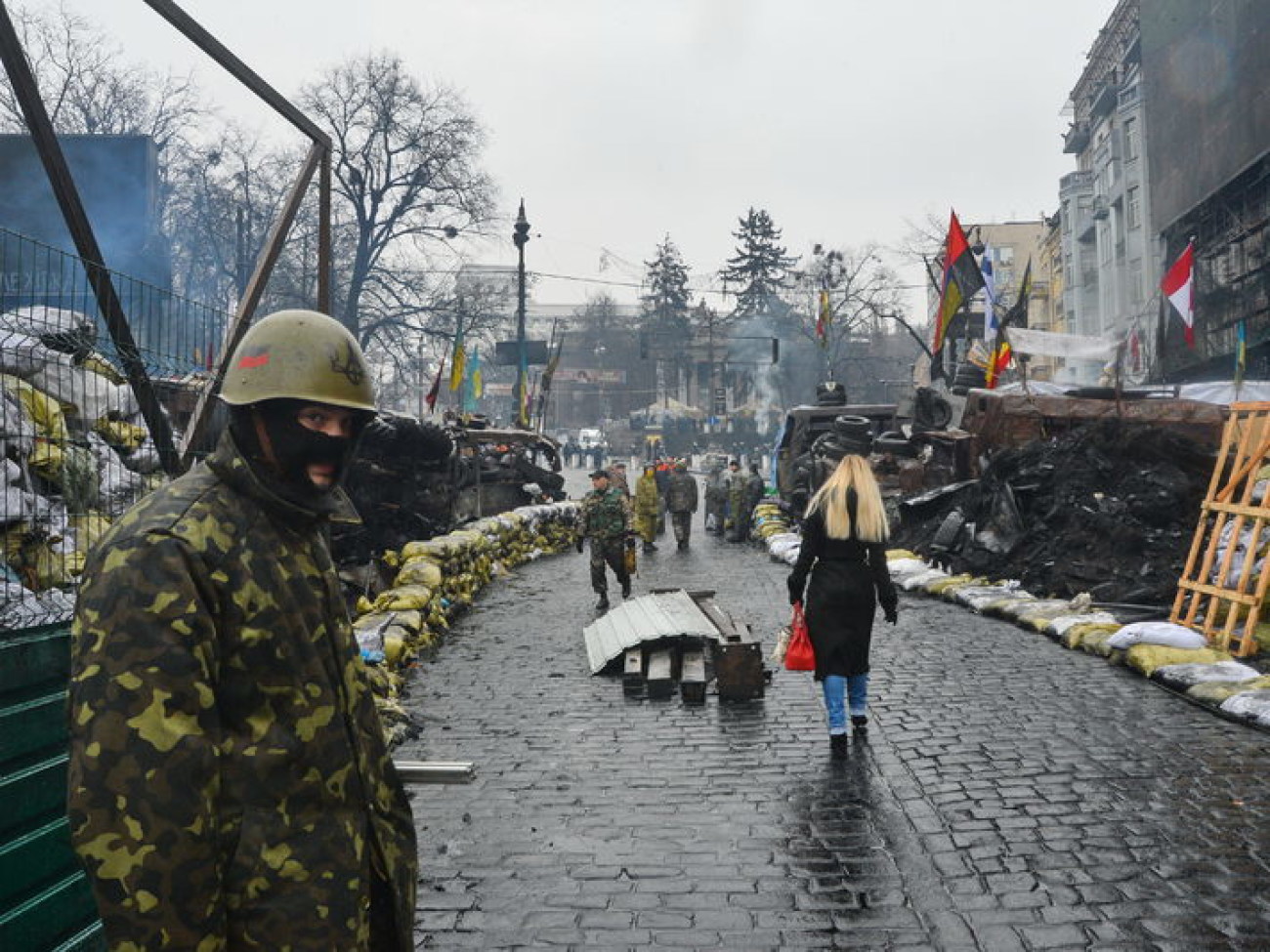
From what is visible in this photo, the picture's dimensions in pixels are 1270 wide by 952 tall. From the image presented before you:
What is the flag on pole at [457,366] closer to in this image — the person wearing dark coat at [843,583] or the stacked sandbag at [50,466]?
the person wearing dark coat at [843,583]

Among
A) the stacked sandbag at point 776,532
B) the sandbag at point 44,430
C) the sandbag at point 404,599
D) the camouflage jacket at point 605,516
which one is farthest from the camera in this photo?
the stacked sandbag at point 776,532

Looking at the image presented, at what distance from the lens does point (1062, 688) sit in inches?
303

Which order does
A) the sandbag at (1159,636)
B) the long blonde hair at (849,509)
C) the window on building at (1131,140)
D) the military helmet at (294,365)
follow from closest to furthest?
the military helmet at (294,365) < the long blonde hair at (849,509) < the sandbag at (1159,636) < the window on building at (1131,140)

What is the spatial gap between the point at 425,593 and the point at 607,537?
10.9ft

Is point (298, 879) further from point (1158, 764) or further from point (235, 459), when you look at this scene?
point (1158, 764)

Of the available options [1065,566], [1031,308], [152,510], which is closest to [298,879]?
[152,510]

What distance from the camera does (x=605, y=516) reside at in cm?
1358

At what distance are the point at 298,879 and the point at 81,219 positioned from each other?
11.0ft

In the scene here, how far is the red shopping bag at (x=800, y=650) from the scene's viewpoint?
252 inches

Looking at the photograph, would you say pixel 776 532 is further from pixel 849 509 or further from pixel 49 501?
pixel 49 501

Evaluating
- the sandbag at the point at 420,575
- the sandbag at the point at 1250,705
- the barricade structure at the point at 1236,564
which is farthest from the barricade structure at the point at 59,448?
the barricade structure at the point at 1236,564

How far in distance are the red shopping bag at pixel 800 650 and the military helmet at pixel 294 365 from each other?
4681 millimetres

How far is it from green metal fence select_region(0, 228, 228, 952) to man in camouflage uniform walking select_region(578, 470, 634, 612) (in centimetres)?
692

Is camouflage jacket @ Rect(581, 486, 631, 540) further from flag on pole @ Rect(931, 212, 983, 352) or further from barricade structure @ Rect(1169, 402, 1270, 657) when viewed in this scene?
flag on pole @ Rect(931, 212, 983, 352)
